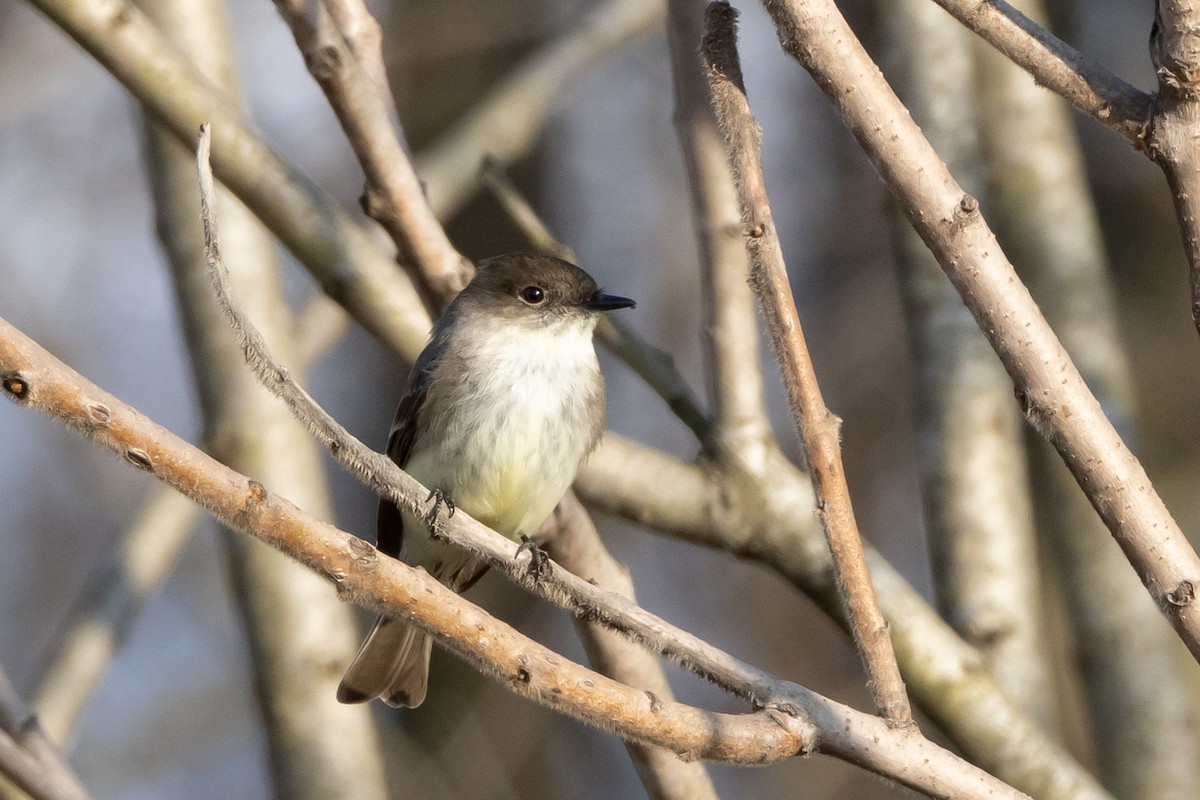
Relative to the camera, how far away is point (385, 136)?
3.52 meters

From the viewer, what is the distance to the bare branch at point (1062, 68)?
2.28 m

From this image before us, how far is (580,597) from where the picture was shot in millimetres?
2451

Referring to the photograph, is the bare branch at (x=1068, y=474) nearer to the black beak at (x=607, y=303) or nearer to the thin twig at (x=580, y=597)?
the black beak at (x=607, y=303)

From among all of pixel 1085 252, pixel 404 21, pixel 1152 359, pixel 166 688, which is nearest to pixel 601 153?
pixel 404 21

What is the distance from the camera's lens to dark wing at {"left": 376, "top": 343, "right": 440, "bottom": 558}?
4852mm

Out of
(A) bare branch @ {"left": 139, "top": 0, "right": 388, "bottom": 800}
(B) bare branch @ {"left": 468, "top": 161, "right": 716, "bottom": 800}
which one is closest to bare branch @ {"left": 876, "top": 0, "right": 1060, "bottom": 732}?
(B) bare branch @ {"left": 468, "top": 161, "right": 716, "bottom": 800}

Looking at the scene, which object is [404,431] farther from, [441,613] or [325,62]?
[441,613]

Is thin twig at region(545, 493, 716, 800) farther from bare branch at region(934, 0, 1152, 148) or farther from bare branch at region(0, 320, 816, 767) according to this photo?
bare branch at region(934, 0, 1152, 148)

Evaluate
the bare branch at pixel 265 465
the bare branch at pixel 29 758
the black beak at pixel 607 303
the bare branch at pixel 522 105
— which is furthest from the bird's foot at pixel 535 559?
the bare branch at pixel 522 105

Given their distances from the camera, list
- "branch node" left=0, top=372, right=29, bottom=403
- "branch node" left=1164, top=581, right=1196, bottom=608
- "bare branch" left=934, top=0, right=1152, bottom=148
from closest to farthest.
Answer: "branch node" left=0, top=372, right=29, bottom=403, "branch node" left=1164, top=581, right=1196, bottom=608, "bare branch" left=934, top=0, right=1152, bottom=148

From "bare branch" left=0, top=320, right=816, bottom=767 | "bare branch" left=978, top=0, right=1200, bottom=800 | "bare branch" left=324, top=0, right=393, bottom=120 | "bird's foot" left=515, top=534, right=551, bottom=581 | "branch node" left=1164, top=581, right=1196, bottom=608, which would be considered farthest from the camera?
"bare branch" left=978, top=0, right=1200, bottom=800

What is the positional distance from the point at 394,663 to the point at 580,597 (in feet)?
7.88

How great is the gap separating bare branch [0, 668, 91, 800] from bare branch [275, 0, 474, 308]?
1425mm

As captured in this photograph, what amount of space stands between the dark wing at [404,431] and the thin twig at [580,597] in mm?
2344
